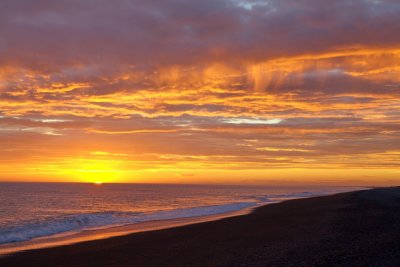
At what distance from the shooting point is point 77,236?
27.3 meters

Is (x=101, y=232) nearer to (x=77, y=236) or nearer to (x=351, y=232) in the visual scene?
(x=77, y=236)

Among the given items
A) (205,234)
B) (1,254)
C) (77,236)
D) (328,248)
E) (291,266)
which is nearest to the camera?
(291,266)

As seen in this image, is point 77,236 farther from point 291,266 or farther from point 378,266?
point 378,266

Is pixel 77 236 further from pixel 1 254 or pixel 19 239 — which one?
pixel 1 254

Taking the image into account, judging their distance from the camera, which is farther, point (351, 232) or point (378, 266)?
point (351, 232)

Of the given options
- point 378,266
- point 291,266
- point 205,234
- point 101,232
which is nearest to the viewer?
point 378,266

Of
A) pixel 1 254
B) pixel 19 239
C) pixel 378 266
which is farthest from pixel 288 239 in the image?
pixel 19 239

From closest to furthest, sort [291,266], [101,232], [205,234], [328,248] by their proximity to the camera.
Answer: [291,266] → [328,248] → [205,234] → [101,232]

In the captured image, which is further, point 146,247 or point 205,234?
point 205,234

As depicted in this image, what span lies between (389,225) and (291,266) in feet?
39.4

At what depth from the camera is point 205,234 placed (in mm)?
25031

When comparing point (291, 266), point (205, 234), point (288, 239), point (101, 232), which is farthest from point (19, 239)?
point (291, 266)

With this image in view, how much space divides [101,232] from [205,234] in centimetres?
842

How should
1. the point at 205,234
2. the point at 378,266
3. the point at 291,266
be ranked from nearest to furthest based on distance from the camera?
the point at 378,266 → the point at 291,266 → the point at 205,234
